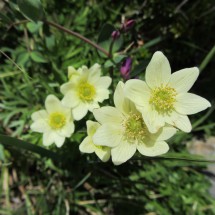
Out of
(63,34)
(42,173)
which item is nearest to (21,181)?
(42,173)

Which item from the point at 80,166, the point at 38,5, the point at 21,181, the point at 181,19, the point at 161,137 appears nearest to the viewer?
the point at 161,137

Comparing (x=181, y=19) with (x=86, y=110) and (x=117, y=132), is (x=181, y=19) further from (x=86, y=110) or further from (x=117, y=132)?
(x=117, y=132)

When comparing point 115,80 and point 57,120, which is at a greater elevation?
point 115,80

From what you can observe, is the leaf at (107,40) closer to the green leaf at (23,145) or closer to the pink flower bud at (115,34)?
the pink flower bud at (115,34)

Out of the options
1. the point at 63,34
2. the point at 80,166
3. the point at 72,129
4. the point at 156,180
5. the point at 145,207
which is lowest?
the point at 145,207

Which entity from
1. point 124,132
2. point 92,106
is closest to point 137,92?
point 124,132

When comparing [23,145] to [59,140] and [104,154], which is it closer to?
[59,140]
